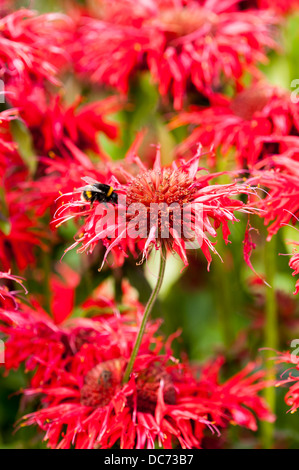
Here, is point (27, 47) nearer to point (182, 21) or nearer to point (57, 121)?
point (57, 121)

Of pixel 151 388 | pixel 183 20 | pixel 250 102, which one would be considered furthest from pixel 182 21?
pixel 151 388

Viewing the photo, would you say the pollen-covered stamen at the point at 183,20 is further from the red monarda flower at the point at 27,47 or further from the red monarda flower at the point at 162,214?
the red monarda flower at the point at 162,214

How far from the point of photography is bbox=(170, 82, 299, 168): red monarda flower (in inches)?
20.8

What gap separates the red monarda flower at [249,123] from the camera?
0.53 m

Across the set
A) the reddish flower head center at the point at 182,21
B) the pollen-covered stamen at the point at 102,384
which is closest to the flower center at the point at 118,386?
the pollen-covered stamen at the point at 102,384

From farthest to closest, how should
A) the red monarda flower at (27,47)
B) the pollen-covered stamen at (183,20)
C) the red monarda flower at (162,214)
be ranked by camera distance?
the pollen-covered stamen at (183,20) → the red monarda flower at (27,47) → the red monarda flower at (162,214)

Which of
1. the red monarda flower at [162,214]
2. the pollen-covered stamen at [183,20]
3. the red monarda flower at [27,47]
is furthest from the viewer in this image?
the pollen-covered stamen at [183,20]

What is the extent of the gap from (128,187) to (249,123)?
0.21 metres

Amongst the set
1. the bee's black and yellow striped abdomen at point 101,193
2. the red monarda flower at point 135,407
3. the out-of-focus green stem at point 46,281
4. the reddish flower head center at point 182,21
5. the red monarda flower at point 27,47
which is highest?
the reddish flower head center at point 182,21

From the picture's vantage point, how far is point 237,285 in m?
0.69

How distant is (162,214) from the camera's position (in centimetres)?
36

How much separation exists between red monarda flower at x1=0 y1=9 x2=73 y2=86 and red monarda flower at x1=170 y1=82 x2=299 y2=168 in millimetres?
149
